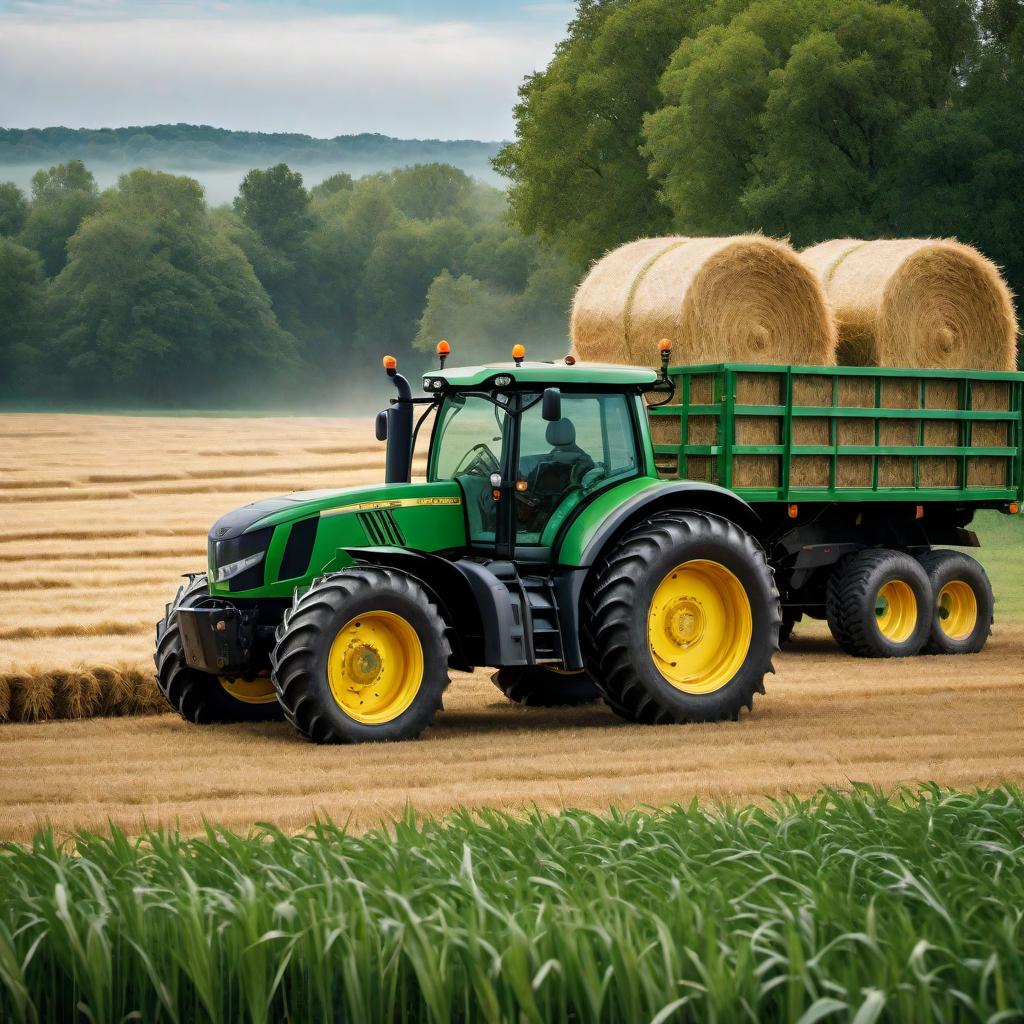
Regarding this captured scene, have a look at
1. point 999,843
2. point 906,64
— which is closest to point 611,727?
point 999,843

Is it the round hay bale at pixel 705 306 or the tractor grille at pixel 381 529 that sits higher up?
the round hay bale at pixel 705 306

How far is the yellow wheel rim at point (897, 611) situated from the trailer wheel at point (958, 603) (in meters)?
0.27

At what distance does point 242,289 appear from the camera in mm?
38281

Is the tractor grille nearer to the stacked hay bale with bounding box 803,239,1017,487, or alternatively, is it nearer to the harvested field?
the harvested field

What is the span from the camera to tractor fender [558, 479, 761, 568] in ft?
34.2

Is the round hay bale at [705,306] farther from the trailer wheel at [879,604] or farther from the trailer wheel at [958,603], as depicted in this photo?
the trailer wheel at [958,603]

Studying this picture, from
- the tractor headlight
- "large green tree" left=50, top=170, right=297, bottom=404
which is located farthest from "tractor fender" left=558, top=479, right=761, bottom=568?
"large green tree" left=50, top=170, right=297, bottom=404

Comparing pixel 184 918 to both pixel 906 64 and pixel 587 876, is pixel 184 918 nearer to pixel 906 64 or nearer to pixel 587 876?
pixel 587 876

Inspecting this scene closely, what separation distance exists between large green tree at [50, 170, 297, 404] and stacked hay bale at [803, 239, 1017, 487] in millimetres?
20257

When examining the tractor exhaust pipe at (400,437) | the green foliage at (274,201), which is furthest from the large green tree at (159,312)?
the tractor exhaust pipe at (400,437)

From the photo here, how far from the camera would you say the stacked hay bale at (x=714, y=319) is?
1255cm

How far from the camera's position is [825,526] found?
46.3 feet

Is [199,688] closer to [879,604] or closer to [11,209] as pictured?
[879,604]

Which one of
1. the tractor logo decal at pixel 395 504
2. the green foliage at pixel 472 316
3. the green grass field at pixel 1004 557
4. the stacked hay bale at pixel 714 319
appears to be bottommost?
the green grass field at pixel 1004 557
